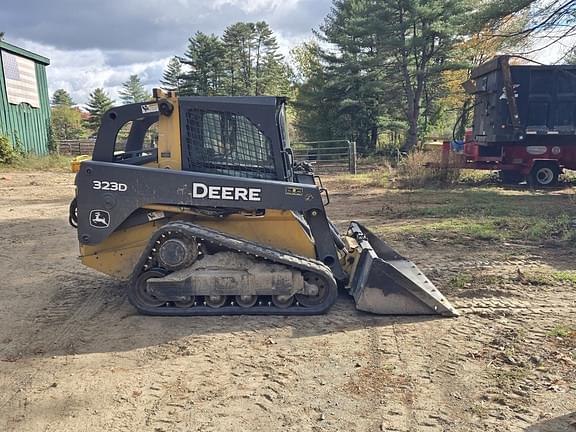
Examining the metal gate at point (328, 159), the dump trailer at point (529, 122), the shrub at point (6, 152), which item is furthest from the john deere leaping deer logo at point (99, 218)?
the shrub at point (6, 152)

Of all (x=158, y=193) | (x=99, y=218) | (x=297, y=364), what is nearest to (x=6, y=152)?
(x=99, y=218)

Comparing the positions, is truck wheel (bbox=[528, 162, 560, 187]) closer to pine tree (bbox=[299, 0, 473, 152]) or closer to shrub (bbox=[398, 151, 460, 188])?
shrub (bbox=[398, 151, 460, 188])

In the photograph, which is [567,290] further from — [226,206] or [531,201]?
[531,201]

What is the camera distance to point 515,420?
309 centimetres

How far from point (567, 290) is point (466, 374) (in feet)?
7.95

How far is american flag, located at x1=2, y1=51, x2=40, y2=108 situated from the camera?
20812mm

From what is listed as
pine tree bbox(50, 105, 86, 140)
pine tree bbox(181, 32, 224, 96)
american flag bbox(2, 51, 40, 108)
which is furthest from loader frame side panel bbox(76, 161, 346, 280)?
pine tree bbox(50, 105, 86, 140)

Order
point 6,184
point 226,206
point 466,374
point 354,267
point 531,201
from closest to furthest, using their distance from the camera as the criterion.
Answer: point 466,374 → point 226,206 → point 354,267 → point 531,201 → point 6,184

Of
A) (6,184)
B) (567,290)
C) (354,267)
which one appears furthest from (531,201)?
(6,184)

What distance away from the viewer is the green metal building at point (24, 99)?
67.5ft

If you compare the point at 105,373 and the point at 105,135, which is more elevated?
the point at 105,135

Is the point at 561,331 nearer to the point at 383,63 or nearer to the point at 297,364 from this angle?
the point at 297,364

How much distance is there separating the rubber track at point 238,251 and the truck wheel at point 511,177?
37.5 ft

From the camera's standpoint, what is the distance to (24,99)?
2202 centimetres
